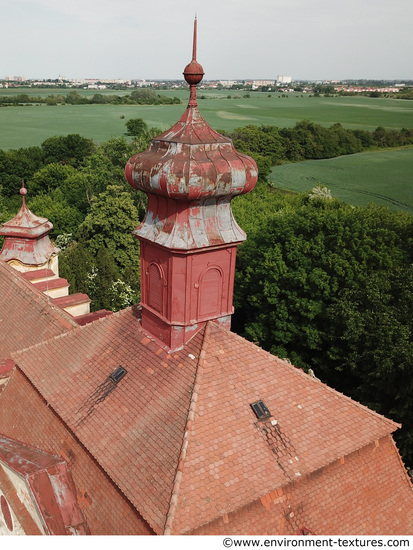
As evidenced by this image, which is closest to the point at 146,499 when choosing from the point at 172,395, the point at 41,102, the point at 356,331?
the point at 172,395

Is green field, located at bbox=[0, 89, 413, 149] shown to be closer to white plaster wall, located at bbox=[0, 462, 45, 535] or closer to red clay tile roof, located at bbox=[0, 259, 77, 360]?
red clay tile roof, located at bbox=[0, 259, 77, 360]

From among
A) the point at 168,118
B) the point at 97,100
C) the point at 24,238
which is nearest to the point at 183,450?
the point at 24,238

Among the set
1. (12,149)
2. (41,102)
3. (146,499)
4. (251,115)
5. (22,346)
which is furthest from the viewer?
(41,102)

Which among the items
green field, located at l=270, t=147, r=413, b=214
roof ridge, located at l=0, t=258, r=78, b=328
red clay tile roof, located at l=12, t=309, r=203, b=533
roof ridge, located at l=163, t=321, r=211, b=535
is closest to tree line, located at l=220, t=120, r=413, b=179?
green field, located at l=270, t=147, r=413, b=214

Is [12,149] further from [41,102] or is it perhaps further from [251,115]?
[41,102]

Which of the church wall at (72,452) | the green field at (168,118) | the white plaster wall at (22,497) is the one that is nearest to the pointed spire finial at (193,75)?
the church wall at (72,452)

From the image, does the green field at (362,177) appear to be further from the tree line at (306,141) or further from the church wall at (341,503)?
the church wall at (341,503)
